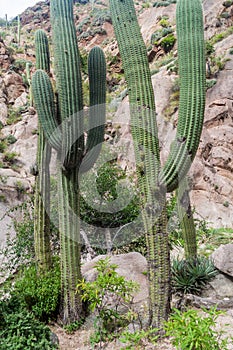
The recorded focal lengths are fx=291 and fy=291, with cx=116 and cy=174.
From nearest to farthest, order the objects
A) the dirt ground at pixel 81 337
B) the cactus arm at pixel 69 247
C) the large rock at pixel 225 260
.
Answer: the dirt ground at pixel 81 337 → the cactus arm at pixel 69 247 → the large rock at pixel 225 260

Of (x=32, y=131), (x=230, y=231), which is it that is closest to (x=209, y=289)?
(x=230, y=231)

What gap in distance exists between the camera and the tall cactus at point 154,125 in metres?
3.36

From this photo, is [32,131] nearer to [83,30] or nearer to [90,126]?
→ [90,126]

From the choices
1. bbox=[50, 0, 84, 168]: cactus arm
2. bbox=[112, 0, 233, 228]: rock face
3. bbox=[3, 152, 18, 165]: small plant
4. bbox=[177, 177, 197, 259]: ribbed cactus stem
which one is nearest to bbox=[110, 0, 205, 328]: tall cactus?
bbox=[50, 0, 84, 168]: cactus arm

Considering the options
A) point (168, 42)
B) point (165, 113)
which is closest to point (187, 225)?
point (165, 113)

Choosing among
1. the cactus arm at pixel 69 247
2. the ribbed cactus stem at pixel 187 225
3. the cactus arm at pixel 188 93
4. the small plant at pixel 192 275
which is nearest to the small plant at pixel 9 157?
the cactus arm at pixel 69 247

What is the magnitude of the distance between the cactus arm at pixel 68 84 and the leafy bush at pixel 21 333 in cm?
196

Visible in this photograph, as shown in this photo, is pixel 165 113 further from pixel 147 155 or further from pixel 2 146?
pixel 147 155

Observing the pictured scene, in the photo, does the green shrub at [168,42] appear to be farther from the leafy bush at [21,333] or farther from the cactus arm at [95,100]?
the leafy bush at [21,333]

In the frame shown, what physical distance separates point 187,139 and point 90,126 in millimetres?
2008

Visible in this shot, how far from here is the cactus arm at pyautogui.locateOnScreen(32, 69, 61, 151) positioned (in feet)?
13.6

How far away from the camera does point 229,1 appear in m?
18.0

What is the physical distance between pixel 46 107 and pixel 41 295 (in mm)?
2662

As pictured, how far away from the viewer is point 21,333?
9.44 feet
